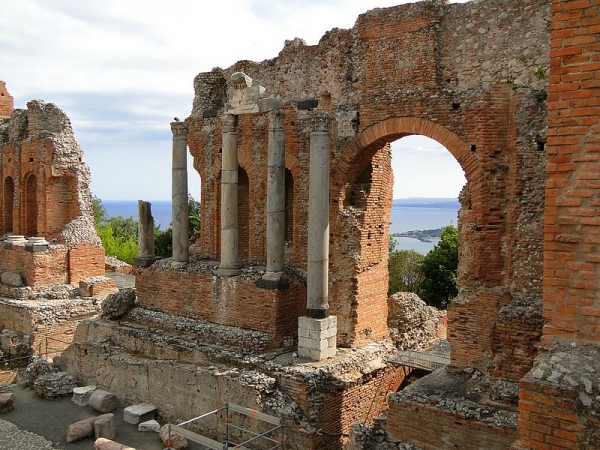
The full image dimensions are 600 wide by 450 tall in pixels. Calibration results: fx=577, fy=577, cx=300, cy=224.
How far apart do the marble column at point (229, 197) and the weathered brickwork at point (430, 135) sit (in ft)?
3.65

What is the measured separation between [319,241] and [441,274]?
16.0 metres

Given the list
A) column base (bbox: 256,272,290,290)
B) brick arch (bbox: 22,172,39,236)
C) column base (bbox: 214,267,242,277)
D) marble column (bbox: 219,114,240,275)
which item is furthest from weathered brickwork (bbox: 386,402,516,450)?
brick arch (bbox: 22,172,39,236)

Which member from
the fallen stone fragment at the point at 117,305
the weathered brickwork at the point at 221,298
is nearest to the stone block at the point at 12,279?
the fallen stone fragment at the point at 117,305

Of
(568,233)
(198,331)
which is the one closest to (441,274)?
(198,331)

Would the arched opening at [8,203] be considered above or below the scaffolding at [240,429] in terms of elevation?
above

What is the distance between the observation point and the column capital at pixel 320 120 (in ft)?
37.9

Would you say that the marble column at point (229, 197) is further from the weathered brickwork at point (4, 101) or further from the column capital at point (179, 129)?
the weathered brickwork at point (4, 101)

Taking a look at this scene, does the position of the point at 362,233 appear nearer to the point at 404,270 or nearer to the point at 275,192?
the point at 275,192

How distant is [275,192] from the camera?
12.7 metres

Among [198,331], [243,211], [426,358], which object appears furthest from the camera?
[243,211]

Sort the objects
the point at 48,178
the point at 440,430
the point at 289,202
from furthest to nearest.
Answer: the point at 48,178, the point at 289,202, the point at 440,430

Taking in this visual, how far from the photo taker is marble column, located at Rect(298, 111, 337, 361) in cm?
1152

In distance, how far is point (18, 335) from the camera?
17781mm

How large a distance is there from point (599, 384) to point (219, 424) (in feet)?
26.7
